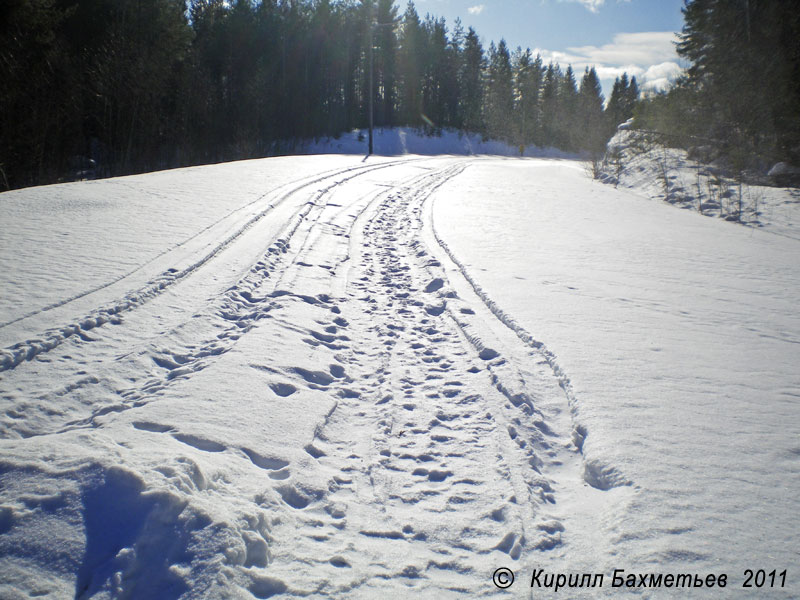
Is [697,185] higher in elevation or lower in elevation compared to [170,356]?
higher

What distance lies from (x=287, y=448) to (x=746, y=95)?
20.2m

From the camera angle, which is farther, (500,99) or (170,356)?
(500,99)

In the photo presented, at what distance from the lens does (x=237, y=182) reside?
1204 centimetres

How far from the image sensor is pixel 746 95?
16344 millimetres

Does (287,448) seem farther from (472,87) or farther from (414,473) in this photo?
(472,87)

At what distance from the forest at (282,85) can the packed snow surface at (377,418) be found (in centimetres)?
1247

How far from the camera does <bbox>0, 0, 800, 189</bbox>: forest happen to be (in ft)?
56.3

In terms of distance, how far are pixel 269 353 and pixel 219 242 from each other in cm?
344

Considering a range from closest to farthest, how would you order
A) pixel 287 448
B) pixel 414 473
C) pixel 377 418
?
pixel 414 473 < pixel 287 448 < pixel 377 418

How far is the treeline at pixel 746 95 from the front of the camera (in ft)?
50.0
